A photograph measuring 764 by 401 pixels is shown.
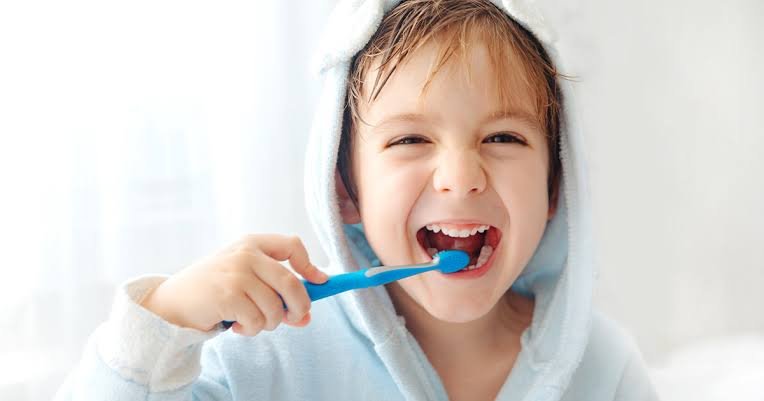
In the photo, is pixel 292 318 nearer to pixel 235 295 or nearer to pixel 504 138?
pixel 235 295

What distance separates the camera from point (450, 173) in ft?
2.56

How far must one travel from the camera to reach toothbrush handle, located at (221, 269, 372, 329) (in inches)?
29.2

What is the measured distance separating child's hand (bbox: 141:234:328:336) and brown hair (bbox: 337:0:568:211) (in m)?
0.24

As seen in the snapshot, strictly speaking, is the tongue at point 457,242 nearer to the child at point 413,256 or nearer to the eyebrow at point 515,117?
the child at point 413,256

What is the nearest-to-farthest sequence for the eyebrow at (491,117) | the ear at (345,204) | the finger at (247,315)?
the finger at (247,315), the eyebrow at (491,117), the ear at (345,204)

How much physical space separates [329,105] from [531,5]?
0.25 m

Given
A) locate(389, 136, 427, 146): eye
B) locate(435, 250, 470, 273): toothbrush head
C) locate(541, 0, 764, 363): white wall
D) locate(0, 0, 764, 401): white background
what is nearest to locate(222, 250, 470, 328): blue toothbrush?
locate(435, 250, 470, 273): toothbrush head

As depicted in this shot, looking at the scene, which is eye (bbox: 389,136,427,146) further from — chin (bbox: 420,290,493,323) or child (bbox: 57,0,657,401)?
chin (bbox: 420,290,493,323)

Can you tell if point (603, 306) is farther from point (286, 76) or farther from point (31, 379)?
point (31, 379)

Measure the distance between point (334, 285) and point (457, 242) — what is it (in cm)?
19

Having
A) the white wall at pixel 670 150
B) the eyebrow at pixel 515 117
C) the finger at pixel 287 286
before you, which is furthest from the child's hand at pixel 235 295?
the white wall at pixel 670 150

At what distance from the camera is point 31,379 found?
101 cm

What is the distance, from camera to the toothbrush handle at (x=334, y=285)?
2.43ft

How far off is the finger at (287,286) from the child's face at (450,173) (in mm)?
158
